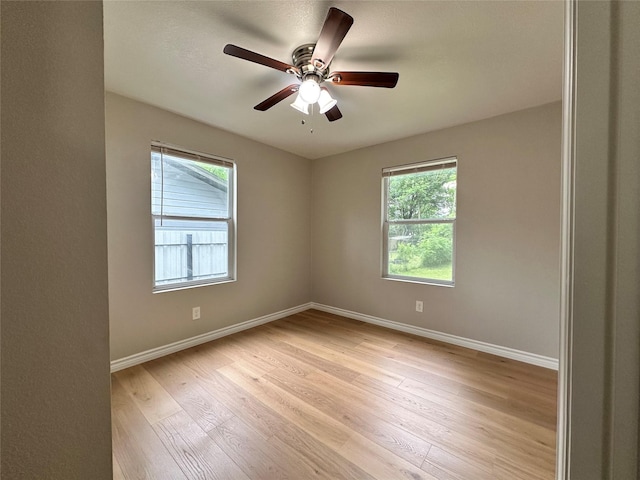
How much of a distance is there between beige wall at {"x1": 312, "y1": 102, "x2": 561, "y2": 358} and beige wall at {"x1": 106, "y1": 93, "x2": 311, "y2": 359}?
1.00 m

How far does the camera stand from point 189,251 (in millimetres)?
2711

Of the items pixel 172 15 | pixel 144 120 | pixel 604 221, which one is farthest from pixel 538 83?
pixel 144 120

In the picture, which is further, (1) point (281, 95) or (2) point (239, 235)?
(2) point (239, 235)

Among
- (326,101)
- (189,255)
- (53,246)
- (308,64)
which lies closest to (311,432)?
(53,246)

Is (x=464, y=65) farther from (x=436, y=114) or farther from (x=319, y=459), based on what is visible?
(x=319, y=459)

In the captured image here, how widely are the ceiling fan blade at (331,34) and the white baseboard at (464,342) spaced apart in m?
2.81

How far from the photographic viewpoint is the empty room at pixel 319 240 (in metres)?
0.46

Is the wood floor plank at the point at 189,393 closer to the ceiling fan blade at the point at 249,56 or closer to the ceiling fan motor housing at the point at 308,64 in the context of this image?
the ceiling fan blade at the point at 249,56

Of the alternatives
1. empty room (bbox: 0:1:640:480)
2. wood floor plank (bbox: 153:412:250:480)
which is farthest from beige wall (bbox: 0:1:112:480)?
wood floor plank (bbox: 153:412:250:480)

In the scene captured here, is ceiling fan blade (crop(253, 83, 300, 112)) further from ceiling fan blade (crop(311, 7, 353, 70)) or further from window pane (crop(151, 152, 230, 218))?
window pane (crop(151, 152, 230, 218))

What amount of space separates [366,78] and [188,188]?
203cm

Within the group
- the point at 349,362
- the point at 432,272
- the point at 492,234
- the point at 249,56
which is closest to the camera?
the point at 249,56

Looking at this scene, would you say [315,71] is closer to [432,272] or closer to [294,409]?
[294,409]

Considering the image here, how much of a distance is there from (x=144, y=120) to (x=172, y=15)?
1.22 m
